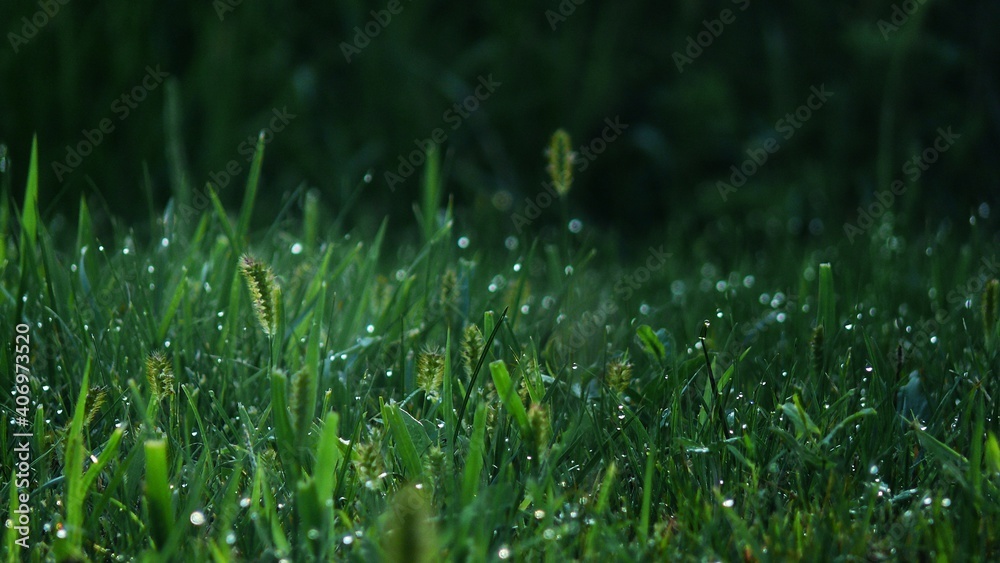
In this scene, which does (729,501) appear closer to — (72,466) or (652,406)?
(652,406)

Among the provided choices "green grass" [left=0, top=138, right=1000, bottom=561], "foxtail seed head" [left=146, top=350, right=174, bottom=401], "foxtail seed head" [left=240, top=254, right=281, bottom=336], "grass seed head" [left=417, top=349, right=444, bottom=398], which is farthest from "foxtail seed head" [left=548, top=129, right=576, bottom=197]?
"foxtail seed head" [left=146, top=350, right=174, bottom=401]

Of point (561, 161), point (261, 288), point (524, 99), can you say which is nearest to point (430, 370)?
point (261, 288)

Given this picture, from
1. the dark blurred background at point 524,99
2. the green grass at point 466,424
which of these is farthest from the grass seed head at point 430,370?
the dark blurred background at point 524,99

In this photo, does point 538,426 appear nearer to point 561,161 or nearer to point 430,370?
point 430,370

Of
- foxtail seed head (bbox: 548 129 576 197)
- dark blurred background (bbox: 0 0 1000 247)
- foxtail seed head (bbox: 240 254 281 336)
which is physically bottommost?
foxtail seed head (bbox: 240 254 281 336)

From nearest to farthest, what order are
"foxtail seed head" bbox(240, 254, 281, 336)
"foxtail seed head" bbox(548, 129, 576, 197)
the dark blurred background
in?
"foxtail seed head" bbox(240, 254, 281, 336) < "foxtail seed head" bbox(548, 129, 576, 197) < the dark blurred background

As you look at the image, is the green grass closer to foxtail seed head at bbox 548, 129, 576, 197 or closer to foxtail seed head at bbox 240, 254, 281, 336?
foxtail seed head at bbox 240, 254, 281, 336
